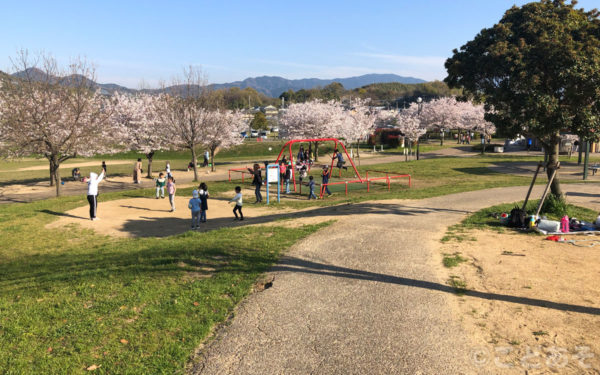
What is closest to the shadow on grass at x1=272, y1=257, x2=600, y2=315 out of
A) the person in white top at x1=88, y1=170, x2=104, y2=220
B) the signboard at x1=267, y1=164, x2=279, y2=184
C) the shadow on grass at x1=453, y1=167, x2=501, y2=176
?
the person in white top at x1=88, y1=170, x2=104, y2=220

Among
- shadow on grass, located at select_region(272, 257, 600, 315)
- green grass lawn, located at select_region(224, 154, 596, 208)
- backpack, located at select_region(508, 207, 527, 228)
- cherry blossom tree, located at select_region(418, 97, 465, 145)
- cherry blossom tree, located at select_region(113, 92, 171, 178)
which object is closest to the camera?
shadow on grass, located at select_region(272, 257, 600, 315)

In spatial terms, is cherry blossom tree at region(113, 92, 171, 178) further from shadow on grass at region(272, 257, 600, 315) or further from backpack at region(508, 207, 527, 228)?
backpack at region(508, 207, 527, 228)

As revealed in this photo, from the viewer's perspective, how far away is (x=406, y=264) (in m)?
9.52

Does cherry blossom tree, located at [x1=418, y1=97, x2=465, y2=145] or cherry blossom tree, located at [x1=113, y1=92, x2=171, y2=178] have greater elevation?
cherry blossom tree, located at [x1=418, y1=97, x2=465, y2=145]

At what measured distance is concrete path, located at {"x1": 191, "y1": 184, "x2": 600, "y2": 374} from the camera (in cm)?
554

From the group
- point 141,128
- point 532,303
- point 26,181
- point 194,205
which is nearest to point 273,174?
point 194,205

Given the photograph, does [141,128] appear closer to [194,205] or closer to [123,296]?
[194,205]

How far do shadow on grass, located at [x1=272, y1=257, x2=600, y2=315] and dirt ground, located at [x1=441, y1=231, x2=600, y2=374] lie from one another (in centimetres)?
2

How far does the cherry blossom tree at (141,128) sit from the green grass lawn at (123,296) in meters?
21.8

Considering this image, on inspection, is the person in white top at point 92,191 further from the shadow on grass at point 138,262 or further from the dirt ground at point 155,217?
the shadow on grass at point 138,262

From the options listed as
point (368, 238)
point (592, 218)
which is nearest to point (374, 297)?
point (368, 238)

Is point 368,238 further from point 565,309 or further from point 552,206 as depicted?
point 552,206

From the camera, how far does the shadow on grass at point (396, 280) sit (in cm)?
712

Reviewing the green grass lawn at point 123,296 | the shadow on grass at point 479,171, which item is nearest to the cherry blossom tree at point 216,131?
the green grass lawn at point 123,296
